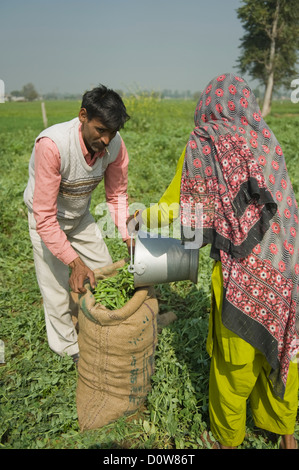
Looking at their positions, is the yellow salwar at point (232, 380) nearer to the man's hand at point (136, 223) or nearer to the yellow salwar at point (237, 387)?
the yellow salwar at point (237, 387)

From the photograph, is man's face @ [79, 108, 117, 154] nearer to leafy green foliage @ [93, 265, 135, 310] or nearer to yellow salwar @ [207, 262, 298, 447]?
leafy green foliage @ [93, 265, 135, 310]

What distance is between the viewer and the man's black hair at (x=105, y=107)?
1.90m

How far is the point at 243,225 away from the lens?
5.18 feet

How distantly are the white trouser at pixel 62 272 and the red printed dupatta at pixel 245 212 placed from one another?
1130 mm

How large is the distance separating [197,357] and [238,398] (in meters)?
0.76

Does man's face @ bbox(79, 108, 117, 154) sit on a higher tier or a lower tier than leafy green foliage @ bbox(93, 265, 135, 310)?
higher

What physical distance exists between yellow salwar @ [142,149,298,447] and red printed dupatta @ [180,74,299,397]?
8 centimetres

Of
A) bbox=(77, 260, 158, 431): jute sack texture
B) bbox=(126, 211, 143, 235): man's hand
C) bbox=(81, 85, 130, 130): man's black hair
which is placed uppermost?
bbox=(81, 85, 130, 130): man's black hair

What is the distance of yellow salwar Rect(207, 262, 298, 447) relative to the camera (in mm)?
1788

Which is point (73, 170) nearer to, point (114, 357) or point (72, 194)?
point (72, 194)

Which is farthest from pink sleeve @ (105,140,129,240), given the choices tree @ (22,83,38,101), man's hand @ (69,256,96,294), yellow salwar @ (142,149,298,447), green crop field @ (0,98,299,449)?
tree @ (22,83,38,101)

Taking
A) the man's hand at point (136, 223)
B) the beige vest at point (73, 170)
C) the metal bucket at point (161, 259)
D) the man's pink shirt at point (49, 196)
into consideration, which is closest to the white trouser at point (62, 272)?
the beige vest at point (73, 170)

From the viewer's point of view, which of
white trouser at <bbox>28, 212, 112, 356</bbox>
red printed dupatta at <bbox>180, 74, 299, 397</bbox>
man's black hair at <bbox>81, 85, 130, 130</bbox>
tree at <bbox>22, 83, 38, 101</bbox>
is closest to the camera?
red printed dupatta at <bbox>180, 74, 299, 397</bbox>
